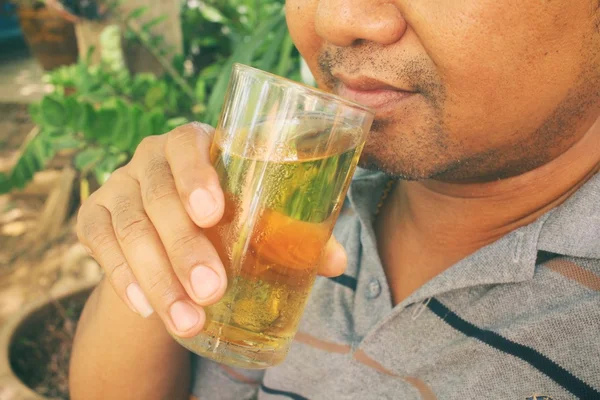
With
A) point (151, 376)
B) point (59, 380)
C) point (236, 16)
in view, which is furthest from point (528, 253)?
point (236, 16)

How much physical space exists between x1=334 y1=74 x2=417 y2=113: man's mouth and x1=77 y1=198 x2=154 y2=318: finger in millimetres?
611

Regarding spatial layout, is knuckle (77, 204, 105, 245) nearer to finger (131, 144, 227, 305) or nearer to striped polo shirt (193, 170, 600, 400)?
finger (131, 144, 227, 305)

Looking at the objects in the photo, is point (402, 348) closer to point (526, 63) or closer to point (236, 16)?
point (526, 63)

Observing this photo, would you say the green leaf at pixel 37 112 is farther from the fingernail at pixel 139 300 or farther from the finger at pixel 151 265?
the fingernail at pixel 139 300

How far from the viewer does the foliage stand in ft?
7.70

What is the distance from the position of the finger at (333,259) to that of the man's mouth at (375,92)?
31 cm

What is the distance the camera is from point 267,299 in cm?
85

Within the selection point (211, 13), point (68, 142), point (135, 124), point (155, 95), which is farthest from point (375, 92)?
point (211, 13)

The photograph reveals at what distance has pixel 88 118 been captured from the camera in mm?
2303

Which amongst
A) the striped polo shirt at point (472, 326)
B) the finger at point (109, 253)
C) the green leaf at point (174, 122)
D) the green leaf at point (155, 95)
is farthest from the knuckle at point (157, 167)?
the green leaf at point (155, 95)

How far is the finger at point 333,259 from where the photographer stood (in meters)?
1.03

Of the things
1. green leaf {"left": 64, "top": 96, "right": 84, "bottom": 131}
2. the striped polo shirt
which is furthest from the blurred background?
the striped polo shirt

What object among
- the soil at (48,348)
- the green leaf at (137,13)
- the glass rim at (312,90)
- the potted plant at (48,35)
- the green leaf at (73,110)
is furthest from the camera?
the potted plant at (48,35)

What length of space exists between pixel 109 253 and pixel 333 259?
0.46 metres
